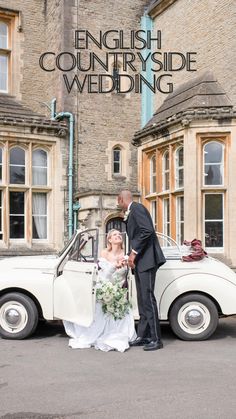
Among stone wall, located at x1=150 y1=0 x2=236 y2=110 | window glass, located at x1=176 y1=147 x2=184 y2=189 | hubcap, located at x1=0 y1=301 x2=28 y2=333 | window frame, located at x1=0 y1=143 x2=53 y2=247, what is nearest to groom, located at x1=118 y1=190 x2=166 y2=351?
hubcap, located at x1=0 y1=301 x2=28 y2=333

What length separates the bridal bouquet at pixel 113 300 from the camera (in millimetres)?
6859

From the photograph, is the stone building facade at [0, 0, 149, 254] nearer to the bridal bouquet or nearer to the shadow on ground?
the shadow on ground

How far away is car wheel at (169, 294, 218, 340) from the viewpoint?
7.12 m

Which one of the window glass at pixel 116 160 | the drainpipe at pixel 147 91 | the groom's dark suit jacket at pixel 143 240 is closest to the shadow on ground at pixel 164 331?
the groom's dark suit jacket at pixel 143 240

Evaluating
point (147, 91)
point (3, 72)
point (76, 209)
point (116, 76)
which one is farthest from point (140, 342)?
point (3, 72)

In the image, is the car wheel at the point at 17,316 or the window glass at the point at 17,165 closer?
the car wheel at the point at 17,316

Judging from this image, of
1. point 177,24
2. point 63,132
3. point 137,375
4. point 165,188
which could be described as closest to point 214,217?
point 165,188

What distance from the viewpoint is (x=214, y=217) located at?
477 inches

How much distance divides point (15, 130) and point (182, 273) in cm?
764

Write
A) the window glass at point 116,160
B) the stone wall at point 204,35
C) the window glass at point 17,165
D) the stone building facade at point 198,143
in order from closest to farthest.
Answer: the stone building facade at point 198,143
the stone wall at point 204,35
the window glass at point 17,165
the window glass at point 116,160

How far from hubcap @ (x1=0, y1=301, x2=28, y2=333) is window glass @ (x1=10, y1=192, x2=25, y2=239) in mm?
6706

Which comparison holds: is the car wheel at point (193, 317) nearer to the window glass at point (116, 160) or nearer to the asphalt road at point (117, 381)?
the asphalt road at point (117, 381)

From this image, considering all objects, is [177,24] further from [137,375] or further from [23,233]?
[137,375]

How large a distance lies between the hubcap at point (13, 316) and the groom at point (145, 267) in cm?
147
